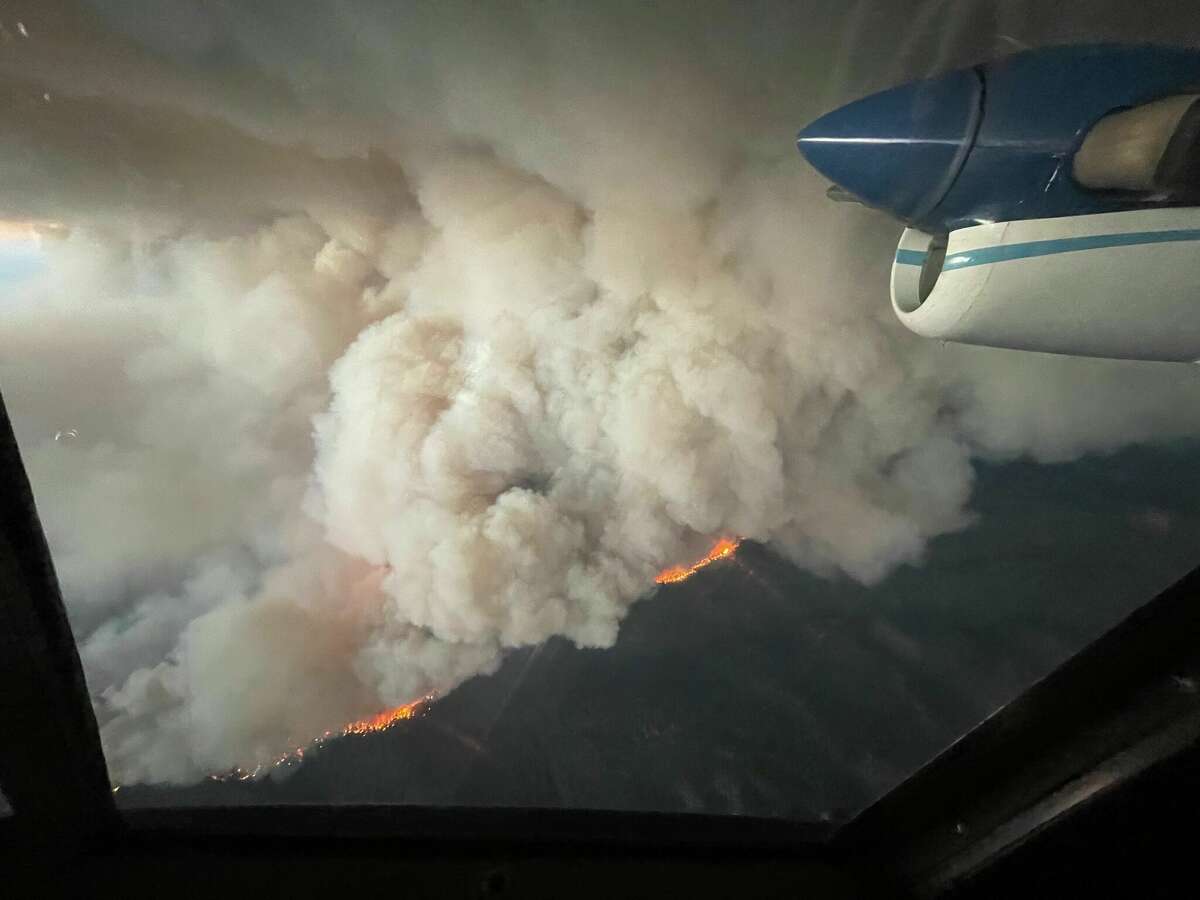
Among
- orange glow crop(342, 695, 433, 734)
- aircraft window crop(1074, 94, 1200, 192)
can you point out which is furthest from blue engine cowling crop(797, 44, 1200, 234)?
orange glow crop(342, 695, 433, 734)

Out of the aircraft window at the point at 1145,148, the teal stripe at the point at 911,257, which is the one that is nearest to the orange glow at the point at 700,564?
the teal stripe at the point at 911,257

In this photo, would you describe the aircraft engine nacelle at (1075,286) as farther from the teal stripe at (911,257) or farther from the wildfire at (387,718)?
the wildfire at (387,718)

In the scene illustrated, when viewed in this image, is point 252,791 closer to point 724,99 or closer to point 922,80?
point 724,99

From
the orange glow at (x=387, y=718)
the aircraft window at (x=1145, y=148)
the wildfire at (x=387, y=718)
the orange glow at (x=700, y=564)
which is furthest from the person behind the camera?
the orange glow at (x=700, y=564)

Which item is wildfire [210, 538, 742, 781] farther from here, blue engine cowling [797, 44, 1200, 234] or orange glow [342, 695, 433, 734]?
blue engine cowling [797, 44, 1200, 234]

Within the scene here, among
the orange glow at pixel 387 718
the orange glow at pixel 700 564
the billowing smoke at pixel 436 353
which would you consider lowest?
the orange glow at pixel 387 718

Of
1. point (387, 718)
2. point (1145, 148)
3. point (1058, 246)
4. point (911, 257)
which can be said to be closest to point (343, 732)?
point (387, 718)
